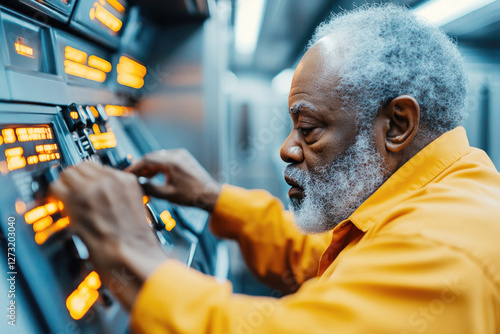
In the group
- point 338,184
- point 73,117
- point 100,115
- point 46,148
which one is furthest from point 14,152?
point 338,184

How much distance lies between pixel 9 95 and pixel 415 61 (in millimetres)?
1044

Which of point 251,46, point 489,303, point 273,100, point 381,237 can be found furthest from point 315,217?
point 273,100

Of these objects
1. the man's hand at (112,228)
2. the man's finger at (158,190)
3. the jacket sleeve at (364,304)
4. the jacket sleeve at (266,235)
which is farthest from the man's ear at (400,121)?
the man's finger at (158,190)

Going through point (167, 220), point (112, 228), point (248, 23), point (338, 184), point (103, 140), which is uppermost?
point (248, 23)

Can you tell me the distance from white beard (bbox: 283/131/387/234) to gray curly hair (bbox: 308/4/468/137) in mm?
100

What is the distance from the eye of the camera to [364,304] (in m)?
0.62

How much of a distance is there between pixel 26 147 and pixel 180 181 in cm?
59

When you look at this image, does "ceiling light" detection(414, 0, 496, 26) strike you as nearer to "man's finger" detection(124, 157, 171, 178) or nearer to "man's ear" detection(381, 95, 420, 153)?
"man's ear" detection(381, 95, 420, 153)

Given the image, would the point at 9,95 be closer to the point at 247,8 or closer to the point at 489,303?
the point at 489,303

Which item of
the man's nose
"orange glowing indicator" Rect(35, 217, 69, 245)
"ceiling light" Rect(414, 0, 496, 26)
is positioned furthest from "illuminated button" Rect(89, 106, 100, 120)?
"ceiling light" Rect(414, 0, 496, 26)

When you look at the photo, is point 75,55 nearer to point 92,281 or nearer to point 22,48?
point 22,48

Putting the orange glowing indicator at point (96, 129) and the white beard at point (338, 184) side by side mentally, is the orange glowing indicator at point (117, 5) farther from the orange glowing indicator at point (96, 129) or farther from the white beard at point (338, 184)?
the white beard at point (338, 184)

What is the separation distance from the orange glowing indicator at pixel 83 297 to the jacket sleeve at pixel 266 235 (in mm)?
611

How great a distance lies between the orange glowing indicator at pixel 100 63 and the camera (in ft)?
4.20
